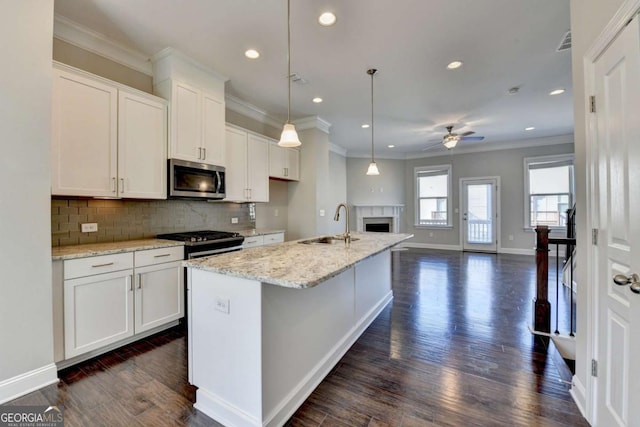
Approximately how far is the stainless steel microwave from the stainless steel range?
47 cm

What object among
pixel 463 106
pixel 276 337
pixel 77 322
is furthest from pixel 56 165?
pixel 463 106

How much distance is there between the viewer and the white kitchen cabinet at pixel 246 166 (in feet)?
12.1

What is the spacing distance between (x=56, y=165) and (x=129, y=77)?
52.2 inches

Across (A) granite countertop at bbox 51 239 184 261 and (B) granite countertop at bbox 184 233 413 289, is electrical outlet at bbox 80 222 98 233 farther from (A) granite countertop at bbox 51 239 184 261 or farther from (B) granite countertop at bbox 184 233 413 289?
(B) granite countertop at bbox 184 233 413 289

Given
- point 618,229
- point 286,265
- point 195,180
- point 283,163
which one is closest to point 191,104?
point 195,180

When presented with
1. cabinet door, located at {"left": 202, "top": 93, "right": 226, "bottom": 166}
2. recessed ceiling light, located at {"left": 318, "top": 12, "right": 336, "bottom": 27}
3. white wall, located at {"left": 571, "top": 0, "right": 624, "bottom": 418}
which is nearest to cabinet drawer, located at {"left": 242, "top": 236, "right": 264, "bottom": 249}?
cabinet door, located at {"left": 202, "top": 93, "right": 226, "bottom": 166}

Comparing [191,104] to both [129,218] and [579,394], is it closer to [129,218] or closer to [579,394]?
[129,218]

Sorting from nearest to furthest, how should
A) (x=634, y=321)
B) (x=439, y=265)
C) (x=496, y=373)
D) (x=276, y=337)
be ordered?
(x=634, y=321), (x=276, y=337), (x=496, y=373), (x=439, y=265)

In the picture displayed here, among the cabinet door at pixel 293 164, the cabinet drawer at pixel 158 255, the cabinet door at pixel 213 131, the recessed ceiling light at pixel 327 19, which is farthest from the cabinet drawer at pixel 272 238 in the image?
the recessed ceiling light at pixel 327 19

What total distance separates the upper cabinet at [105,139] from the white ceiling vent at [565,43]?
4.13 meters

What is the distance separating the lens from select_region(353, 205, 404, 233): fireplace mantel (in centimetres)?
782

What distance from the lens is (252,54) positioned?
2.88 m

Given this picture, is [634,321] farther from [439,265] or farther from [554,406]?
[439,265]

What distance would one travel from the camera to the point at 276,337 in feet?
5.00
